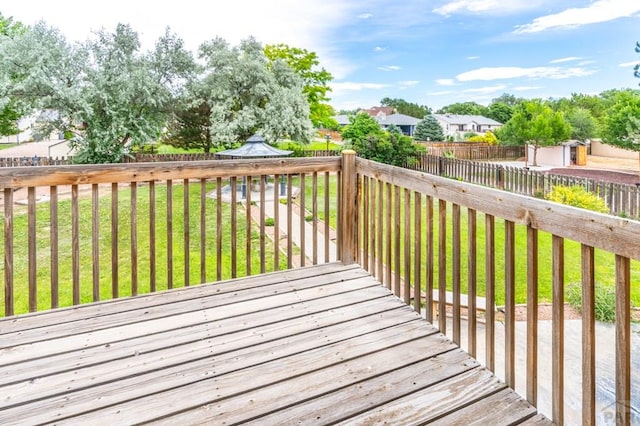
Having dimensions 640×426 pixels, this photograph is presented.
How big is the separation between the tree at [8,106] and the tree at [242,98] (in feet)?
15.6

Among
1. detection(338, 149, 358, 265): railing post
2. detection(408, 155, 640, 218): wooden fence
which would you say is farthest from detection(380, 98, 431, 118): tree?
detection(338, 149, 358, 265): railing post

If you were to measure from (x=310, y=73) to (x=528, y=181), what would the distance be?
10452 mm

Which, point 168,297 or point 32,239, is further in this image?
point 168,297

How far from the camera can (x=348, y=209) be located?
9.27 feet

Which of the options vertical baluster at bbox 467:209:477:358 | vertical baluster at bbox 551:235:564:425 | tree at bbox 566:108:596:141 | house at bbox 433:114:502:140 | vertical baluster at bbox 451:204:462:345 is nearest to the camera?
vertical baluster at bbox 551:235:564:425

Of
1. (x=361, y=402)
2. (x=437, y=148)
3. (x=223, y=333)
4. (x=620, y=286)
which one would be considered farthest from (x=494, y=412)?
(x=437, y=148)

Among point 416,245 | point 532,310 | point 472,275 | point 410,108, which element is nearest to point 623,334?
point 532,310

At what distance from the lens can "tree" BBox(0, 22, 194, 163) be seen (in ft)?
34.9

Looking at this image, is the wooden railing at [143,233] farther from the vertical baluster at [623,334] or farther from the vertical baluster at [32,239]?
the vertical baluster at [623,334]

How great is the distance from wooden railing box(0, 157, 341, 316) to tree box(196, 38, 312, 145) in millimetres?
3427

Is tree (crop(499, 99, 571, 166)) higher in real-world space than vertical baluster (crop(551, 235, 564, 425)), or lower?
higher

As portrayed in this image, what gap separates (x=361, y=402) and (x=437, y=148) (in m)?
22.5

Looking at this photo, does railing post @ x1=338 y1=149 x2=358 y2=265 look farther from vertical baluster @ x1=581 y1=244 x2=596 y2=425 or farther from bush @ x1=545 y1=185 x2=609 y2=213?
bush @ x1=545 y1=185 x2=609 y2=213

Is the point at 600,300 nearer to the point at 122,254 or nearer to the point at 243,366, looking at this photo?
the point at 243,366
